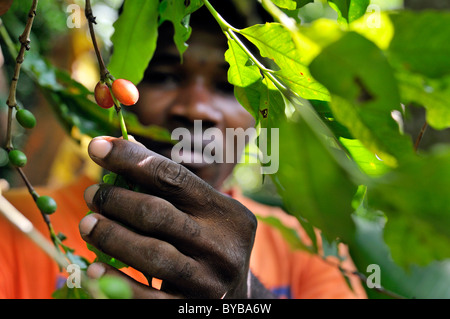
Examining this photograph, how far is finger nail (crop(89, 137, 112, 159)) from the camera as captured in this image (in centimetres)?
42

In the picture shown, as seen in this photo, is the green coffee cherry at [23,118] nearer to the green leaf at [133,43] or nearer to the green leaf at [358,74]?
the green leaf at [133,43]

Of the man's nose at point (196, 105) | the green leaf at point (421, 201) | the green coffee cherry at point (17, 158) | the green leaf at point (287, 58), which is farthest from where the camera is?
the man's nose at point (196, 105)

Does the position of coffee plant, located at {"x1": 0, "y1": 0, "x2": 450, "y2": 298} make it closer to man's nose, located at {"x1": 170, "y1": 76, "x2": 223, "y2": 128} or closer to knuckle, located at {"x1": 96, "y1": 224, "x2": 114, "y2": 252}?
knuckle, located at {"x1": 96, "y1": 224, "x2": 114, "y2": 252}

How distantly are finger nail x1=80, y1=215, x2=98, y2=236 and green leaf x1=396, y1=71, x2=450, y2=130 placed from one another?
12.3 inches

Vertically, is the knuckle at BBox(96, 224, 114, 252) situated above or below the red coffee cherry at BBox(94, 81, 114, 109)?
below

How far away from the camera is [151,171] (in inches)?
17.3

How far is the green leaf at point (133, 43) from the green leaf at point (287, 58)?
178 mm

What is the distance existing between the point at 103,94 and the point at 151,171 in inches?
3.7

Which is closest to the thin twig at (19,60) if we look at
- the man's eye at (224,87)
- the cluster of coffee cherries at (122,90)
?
the cluster of coffee cherries at (122,90)

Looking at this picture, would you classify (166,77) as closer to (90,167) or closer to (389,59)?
(389,59)

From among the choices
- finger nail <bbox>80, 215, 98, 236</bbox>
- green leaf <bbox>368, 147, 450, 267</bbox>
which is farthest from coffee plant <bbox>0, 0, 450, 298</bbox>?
finger nail <bbox>80, 215, 98, 236</bbox>

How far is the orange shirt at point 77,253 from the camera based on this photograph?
1150 mm

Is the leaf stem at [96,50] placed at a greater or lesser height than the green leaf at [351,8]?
greater

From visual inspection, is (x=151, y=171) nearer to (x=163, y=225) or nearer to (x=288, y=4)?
(x=163, y=225)
